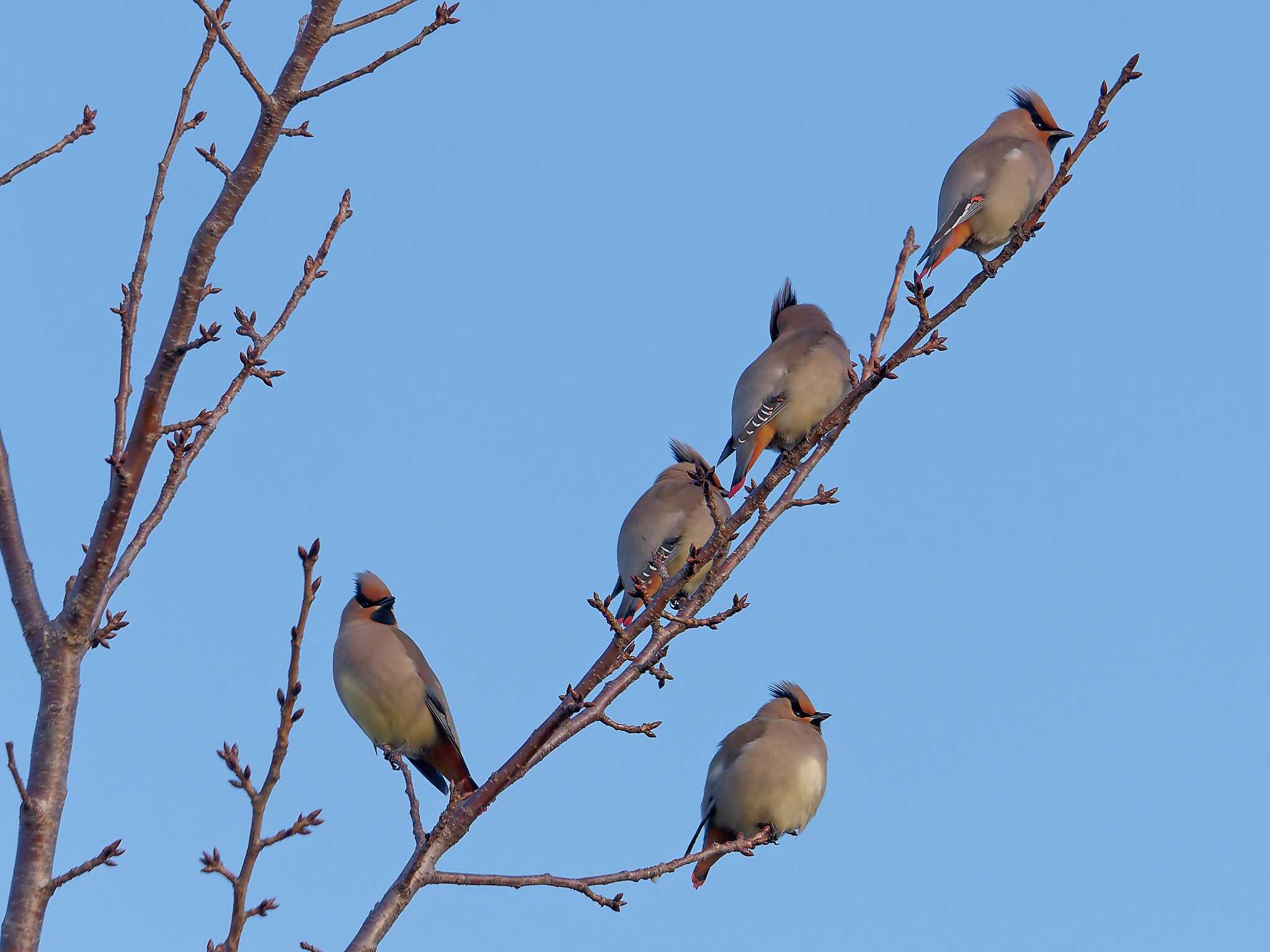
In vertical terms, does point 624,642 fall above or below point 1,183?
below

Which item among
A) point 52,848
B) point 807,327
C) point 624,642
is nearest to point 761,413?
point 807,327

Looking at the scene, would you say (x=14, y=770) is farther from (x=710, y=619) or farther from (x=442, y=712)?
(x=442, y=712)

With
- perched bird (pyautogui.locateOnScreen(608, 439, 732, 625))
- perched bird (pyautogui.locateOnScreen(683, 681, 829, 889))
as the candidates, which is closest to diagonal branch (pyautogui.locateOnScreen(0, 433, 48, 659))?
perched bird (pyautogui.locateOnScreen(683, 681, 829, 889))

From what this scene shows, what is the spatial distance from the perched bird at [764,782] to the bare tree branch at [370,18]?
122 inches

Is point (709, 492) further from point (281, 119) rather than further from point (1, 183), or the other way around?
point (1, 183)

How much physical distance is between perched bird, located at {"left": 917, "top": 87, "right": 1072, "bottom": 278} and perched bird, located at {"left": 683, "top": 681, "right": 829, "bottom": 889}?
1666 millimetres

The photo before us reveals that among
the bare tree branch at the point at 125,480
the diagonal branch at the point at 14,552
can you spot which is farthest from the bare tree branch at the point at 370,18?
the diagonal branch at the point at 14,552

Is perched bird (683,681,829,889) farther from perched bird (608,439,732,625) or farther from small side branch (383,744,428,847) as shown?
small side branch (383,744,428,847)

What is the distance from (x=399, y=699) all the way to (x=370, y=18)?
9.08 feet

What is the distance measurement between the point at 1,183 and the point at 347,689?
2.66 m

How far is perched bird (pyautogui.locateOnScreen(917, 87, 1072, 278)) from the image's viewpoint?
214 inches

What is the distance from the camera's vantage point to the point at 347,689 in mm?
5105

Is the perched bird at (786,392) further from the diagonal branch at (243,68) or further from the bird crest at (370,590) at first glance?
the diagonal branch at (243,68)

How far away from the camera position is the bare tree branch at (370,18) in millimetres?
2621
